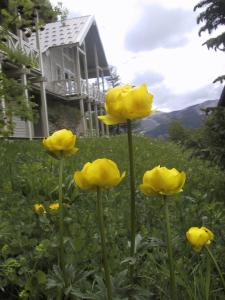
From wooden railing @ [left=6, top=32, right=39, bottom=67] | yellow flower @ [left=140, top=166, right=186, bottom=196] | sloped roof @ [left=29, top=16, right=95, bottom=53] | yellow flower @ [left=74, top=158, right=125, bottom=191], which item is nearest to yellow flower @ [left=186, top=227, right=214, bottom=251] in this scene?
yellow flower @ [left=140, top=166, right=186, bottom=196]

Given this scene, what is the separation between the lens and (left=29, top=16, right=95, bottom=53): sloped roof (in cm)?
2429

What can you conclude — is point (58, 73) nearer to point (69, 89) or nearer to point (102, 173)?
point (69, 89)

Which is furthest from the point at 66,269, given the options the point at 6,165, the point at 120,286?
the point at 6,165

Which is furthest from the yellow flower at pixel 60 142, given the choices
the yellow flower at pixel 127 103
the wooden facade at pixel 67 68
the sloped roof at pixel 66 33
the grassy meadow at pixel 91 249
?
the sloped roof at pixel 66 33

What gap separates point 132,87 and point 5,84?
4379 millimetres

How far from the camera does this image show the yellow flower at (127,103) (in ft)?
3.99

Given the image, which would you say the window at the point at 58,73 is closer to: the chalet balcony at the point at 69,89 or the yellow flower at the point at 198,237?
the chalet balcony at the point at 69,89

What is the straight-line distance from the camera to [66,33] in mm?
25750

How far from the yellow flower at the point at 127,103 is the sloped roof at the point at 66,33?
2313 cm

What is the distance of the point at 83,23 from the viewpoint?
83.8ft

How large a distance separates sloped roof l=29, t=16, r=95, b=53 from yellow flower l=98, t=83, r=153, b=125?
23131mm

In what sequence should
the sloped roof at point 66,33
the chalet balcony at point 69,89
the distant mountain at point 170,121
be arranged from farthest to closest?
the sloped roof at point 66,33
the chalet balcony at point 69,89
the distant mountain at point 170,121

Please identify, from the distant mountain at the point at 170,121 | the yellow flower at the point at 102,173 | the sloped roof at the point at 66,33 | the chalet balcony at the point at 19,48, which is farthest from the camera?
the sloped roof at the point at 66,33

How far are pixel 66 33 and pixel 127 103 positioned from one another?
84.0ft
